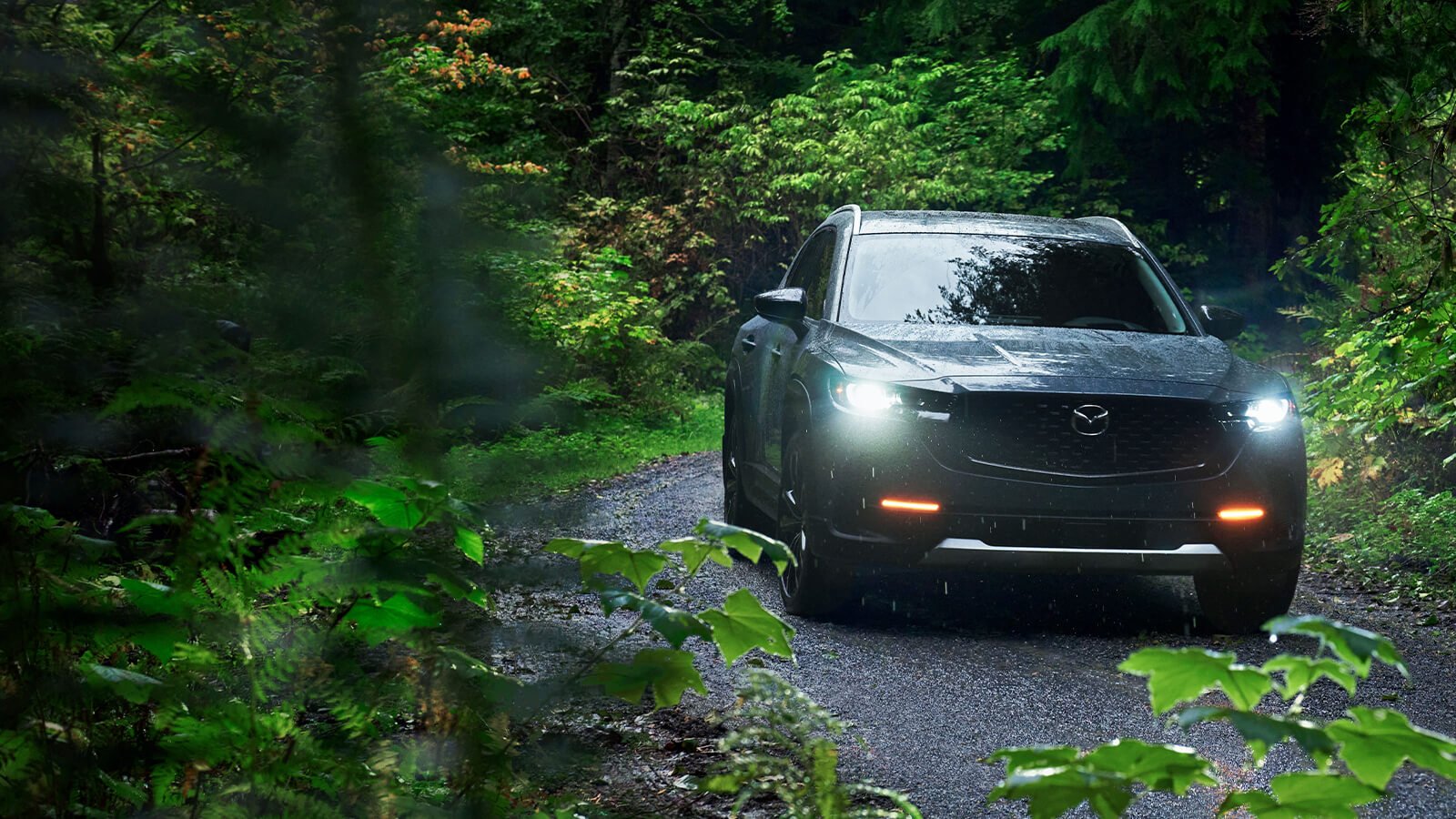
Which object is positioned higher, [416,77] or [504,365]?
[416,77]

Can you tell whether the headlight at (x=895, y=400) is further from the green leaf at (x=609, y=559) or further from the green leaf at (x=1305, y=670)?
the green leaf at (x=1305, y=670)

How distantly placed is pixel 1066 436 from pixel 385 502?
185 inches

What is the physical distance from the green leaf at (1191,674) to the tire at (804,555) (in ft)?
15.0

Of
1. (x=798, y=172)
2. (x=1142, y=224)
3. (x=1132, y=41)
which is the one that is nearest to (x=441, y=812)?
(x=1132, y=41)

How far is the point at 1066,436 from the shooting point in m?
6.09

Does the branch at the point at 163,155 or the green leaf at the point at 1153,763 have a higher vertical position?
the branch at the point at 163,155

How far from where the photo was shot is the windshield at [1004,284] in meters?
7.23

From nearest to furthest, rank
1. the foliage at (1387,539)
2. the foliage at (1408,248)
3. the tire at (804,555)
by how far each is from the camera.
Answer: the tire at (804,555), the foliage at (1387,539), the foliage at (1408,248)

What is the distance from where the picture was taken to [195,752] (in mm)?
2359

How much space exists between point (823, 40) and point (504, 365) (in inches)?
1179

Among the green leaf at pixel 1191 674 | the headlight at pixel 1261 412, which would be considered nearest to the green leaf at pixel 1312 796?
the green leaf at pixel 1191 674

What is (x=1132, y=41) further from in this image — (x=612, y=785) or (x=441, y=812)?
(x=441, y=812)

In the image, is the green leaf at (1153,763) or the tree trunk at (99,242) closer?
the tree trunk at (99,242)

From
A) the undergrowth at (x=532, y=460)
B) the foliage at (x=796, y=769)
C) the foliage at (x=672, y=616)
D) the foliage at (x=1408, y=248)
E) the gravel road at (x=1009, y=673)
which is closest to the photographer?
the undergrowth at (x=532, y=460)
